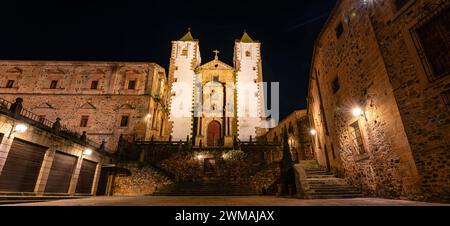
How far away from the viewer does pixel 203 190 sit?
15.1m

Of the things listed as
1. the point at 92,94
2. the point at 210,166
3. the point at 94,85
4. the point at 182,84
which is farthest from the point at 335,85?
the point at 94,85

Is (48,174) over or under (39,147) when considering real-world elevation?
under

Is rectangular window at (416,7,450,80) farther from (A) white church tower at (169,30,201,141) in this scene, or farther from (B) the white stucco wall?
(A) white church tower at (169,30,201,141)

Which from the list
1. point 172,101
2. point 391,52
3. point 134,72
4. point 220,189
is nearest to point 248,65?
point 172,101

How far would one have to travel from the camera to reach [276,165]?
17.5 m

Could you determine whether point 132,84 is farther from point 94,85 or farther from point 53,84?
point 53,84

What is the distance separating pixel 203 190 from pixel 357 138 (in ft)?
37.5

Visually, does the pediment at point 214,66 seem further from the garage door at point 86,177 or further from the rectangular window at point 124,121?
the garage door at point 86,177

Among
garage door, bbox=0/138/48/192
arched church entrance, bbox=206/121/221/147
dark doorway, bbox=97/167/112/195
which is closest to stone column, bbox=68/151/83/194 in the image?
garage door, bbox=0/138/48/192

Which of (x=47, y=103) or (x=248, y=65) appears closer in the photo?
(x=47, y=103)

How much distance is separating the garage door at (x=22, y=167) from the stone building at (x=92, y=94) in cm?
956

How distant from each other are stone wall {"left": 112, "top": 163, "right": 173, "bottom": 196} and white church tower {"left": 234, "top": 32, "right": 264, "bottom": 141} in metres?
11.6
